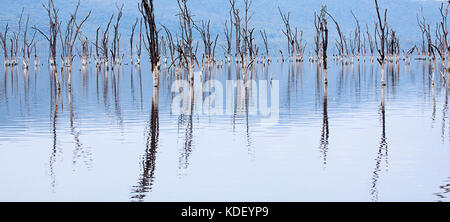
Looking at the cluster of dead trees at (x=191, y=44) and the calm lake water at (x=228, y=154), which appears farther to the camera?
the cluster of dead trees at (x=191, y=44)

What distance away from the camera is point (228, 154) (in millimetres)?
10203

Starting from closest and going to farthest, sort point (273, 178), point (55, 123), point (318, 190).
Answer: point (318, 190) → point (273, 178) → point (55, 123)

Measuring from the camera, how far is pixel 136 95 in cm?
2331

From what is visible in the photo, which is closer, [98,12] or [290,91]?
[290,91]

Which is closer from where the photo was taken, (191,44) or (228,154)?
(228,154)

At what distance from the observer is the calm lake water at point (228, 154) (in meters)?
7.82

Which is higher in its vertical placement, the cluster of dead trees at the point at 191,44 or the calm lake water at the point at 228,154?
the cluster of dead trees at the point at 191,44

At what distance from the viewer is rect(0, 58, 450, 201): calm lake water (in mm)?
7824

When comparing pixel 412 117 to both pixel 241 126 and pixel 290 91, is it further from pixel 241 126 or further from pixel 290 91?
pixel 290 91

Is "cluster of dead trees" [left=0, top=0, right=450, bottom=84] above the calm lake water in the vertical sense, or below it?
above

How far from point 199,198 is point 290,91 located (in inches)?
677

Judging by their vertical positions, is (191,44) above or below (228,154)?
above

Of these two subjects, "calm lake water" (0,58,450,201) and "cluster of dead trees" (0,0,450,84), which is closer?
"calm lake water" (0,58,450,201)
